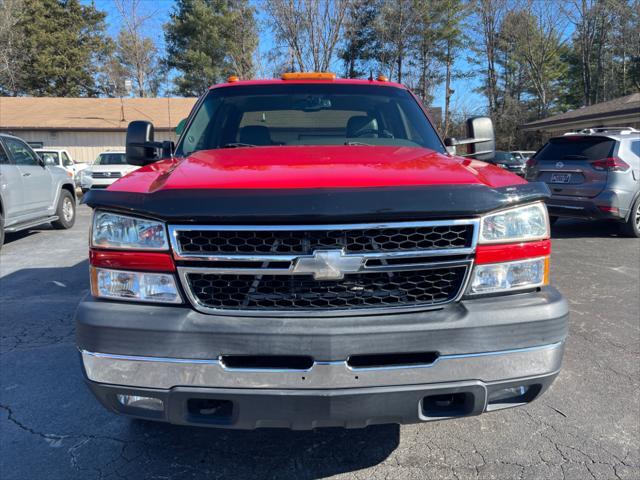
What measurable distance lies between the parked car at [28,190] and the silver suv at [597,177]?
8710 millimetres

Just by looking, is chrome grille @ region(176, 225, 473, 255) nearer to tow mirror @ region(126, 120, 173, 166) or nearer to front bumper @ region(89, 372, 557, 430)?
front bumper @ region(89, 372, 557, 430)

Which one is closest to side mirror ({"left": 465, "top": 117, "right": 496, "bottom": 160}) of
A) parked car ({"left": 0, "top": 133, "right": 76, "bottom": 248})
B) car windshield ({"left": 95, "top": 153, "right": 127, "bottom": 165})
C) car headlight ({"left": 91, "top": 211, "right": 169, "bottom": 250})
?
car headlight ({"left": 91, "top": 211, "right": 169, "bottom": 250})

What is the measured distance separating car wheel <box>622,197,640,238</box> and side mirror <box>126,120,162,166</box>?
315 inches

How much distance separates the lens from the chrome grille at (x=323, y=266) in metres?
1.91

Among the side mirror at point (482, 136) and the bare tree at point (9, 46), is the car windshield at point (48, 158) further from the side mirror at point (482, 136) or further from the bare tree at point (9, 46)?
the bare tree at point (9, 46)

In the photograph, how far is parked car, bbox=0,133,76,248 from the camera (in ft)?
25.5

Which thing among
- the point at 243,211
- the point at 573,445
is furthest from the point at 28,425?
the point at 573,445

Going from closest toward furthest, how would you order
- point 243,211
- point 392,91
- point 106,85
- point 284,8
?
point 243,211 → point 392,91 → point 284,8 → point 106,85

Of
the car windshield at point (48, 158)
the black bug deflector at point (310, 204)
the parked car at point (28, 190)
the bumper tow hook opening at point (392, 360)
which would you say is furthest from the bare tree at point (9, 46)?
the bumper tow hook opening at point (392, 360)

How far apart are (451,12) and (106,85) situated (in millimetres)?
30586

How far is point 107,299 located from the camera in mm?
2023

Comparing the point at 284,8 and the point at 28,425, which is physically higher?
the point at 284,8

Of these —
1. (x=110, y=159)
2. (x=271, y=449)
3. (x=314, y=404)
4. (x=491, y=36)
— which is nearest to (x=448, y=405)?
(x=314, y=404)

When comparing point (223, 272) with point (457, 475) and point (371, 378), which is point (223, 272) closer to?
point (371, 378)
